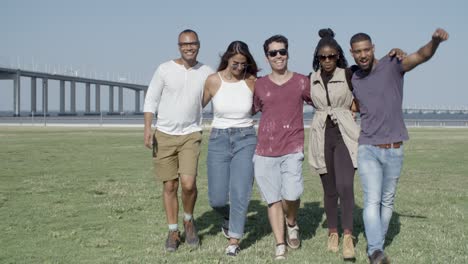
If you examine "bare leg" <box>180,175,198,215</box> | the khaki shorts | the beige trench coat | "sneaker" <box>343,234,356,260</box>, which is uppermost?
the beige trench coat

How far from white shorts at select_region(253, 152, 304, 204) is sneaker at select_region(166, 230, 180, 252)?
100 cm

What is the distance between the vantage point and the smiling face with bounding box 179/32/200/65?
5699 millimetres

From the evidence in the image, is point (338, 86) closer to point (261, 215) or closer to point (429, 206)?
point (261, 215)

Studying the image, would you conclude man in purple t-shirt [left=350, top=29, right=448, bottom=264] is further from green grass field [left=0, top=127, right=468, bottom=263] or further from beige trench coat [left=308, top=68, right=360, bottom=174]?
green grass field [left=0, top=127, right=468, bottom=263]

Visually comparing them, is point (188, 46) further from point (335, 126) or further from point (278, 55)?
point (335, 126)

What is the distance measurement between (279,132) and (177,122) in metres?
1.02

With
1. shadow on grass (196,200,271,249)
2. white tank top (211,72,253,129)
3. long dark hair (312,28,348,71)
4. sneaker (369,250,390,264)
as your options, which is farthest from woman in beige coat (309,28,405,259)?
shadow on grass (196,200,271,249)

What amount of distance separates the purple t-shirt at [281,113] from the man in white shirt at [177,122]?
68cm

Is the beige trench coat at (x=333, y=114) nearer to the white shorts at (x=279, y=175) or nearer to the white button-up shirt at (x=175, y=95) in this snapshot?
the white shorts at (x=279, y=175)

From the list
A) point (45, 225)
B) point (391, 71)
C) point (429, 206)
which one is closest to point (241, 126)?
point (391, 71)

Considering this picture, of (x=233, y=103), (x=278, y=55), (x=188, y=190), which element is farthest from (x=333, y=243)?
(x=278, y=55)

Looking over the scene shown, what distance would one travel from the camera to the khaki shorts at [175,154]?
5773 millimetres

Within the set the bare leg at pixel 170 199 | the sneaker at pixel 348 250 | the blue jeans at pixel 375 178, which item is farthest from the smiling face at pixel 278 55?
the sneaker at pixel 348 250

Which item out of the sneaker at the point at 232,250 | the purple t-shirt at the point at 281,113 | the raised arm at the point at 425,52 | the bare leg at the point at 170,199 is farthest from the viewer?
the bare leg at the point at 170,199
